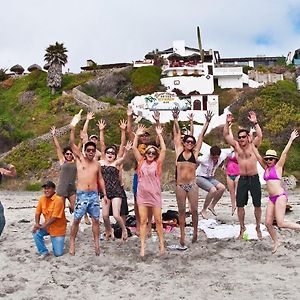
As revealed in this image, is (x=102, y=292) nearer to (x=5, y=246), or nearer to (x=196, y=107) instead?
(x=5, y=246)

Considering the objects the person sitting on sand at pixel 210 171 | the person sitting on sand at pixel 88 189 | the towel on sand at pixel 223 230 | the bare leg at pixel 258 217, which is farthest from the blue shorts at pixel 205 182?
the person sitting on sand at pixel 88 189

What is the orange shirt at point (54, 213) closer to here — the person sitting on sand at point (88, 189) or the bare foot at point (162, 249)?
the person sitting on sand at point (88, 189)

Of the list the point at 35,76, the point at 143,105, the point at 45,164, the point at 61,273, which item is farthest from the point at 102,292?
the point at 35,76

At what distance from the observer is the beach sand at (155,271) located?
531 centimetres

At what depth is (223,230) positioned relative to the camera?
26.4 feet

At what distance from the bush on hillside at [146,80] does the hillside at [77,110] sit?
0.31 ft

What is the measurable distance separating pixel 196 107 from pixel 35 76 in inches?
686

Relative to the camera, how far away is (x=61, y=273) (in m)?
6.06

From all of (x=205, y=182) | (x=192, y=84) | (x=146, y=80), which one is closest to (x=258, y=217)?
(x=205, y=182)

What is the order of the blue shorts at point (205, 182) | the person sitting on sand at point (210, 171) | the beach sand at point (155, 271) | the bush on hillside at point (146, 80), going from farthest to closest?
1. the bush on hillside at point (146, 80)
2. the blue shorts at point (205, 182)
3. the person sitting on sand at point (210, 171)
4. the beach sand at point (155, 271)

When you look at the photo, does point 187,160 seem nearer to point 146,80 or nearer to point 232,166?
point 232,166

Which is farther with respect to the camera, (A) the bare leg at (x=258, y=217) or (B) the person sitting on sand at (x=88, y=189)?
(A) the bare leg at (x=258, y=217)

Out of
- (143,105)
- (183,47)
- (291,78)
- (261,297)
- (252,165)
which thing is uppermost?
(183,47)

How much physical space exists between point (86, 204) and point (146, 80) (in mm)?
37050
